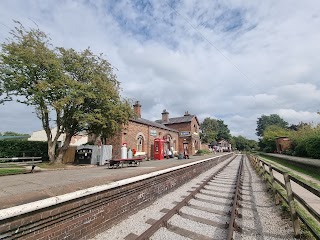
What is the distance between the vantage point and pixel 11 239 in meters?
2.92

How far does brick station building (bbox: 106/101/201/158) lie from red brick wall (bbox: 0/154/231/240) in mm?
14199

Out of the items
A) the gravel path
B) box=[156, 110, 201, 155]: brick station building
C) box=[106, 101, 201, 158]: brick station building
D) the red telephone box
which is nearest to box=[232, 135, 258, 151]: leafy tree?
box=[106, 101, 201, 158]: brick station building

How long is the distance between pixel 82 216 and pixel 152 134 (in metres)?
22.5

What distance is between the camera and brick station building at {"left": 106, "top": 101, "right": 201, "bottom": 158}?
21.3 metres

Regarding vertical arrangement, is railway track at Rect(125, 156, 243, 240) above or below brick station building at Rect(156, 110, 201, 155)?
below

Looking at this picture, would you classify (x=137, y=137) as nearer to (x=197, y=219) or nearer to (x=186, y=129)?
(x=186, y=129)

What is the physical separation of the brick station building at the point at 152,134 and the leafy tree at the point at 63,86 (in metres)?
3.91

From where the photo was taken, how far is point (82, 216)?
13.5 feet

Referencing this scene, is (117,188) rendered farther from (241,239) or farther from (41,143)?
(41,143)

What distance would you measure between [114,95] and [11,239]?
14.5 m

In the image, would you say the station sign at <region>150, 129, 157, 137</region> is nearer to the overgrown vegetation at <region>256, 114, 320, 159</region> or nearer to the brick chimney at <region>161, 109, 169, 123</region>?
the brick chimney at <region>161, 109, 169, 123</region>

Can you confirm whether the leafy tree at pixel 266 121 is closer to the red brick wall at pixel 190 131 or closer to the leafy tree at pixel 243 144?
the leafy tree at pixel 243 144

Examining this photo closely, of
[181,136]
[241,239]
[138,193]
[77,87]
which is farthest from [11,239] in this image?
[181,136]

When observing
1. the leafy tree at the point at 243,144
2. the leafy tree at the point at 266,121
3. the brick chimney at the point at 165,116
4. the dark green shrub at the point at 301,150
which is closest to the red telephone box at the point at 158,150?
the brick chimney at the point at 165,116
